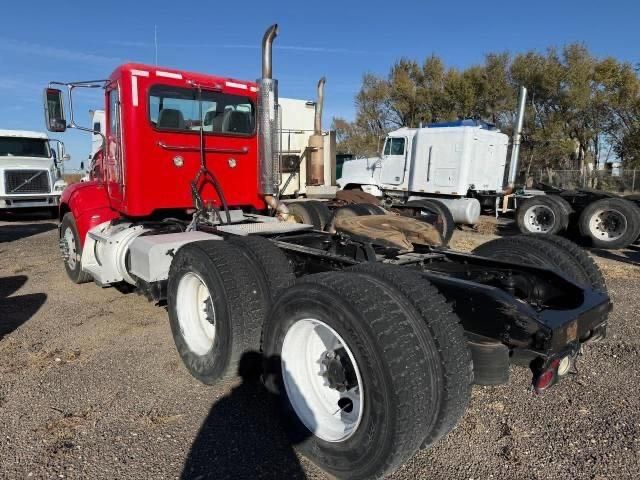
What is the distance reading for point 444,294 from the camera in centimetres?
273

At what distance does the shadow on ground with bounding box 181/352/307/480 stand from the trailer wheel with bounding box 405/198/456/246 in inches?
221

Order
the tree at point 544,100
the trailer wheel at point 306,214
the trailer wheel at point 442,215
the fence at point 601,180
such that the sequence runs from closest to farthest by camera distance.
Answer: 1. the trailer wheel at point 306,214
2. the trailer wheel at point 442,215
3. the fence at point 601,180
4. the tree at point 544,100

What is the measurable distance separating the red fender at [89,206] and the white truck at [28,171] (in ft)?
31.9

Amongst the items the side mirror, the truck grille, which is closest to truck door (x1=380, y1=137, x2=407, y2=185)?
the side mirror

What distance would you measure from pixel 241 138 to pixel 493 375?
14.2 ft

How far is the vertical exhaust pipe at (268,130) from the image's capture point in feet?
17.6

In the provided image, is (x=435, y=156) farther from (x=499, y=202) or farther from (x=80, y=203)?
(x=80, y=203)

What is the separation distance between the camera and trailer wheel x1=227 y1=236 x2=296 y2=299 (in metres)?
3.40

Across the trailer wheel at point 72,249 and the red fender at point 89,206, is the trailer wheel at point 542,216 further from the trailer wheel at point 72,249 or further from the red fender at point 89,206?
the trailer wheel at point 72,249

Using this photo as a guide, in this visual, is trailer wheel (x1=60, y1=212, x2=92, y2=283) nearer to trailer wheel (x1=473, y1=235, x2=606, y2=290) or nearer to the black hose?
the black hose

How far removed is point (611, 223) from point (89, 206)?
1021 centimetres

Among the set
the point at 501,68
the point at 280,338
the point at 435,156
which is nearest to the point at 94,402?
the point at 280,338

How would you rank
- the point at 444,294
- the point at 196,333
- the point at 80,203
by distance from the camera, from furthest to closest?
the point at 80,203
the point at 196,333
the point at 444,294

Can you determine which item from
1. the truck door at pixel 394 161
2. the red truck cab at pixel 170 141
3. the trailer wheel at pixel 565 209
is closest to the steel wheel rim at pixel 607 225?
the trailer wheel at pixel 565 209
